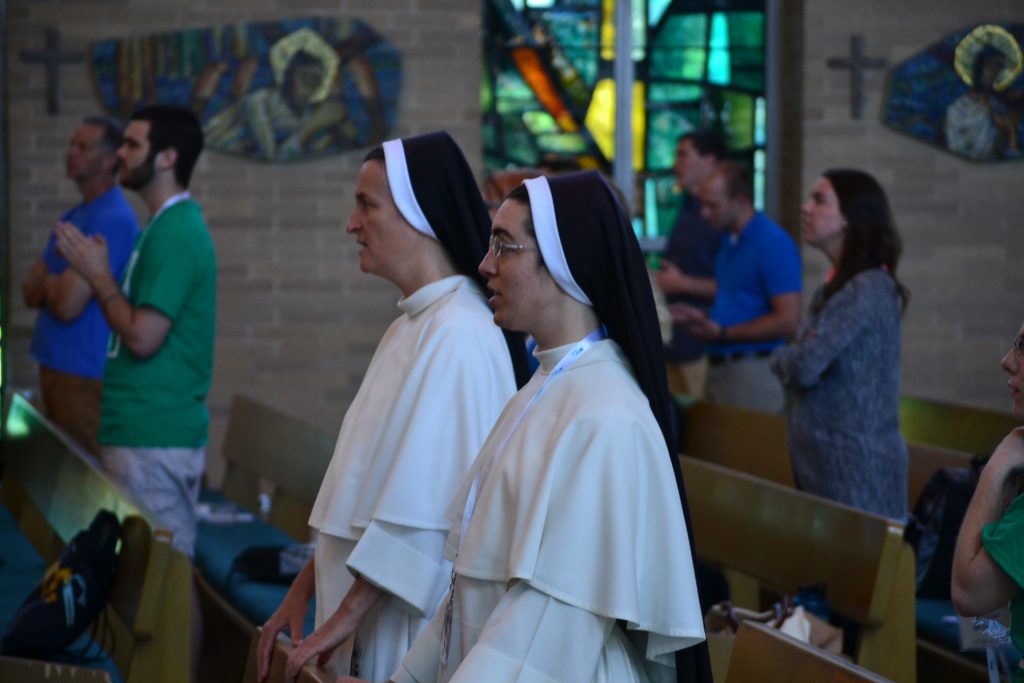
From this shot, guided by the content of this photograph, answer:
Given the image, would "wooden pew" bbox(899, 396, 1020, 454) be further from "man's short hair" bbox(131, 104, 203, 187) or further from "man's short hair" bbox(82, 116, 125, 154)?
"man's short hair" bbox(82, 116, 125, 154)

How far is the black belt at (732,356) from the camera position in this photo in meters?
6.97

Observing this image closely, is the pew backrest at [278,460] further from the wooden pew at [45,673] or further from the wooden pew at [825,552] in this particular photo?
the wooden pew at [45,673]

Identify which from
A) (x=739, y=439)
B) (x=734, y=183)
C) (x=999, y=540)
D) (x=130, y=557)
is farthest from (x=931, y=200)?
(x=999, y=540)

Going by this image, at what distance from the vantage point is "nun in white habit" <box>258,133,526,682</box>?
2.75 metres

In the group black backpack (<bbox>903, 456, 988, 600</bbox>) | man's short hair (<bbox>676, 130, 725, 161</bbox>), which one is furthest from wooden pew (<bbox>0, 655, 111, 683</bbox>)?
man's short hair (<bbox>676, 130, 725, 161</bbox>)

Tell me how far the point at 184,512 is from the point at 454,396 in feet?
6.80

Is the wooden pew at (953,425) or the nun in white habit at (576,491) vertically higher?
the nun in white habit at (576,491)

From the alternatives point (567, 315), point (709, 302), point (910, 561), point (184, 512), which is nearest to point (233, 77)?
point (709, 302)

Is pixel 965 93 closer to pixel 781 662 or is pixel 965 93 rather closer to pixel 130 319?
pixel 130 319

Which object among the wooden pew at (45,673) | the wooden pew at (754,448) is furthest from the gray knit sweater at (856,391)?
the wooden pew at (45,673)

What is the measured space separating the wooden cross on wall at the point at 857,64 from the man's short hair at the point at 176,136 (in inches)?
202

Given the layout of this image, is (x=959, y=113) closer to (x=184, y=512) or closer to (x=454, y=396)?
(x=184, y=512)

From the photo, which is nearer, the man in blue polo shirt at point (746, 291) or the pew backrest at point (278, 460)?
the pew backrest at point (278, 460)

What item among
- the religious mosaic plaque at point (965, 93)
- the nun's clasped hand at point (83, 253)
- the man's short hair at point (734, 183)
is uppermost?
the religious mosaic plaque at point (965, 93)
